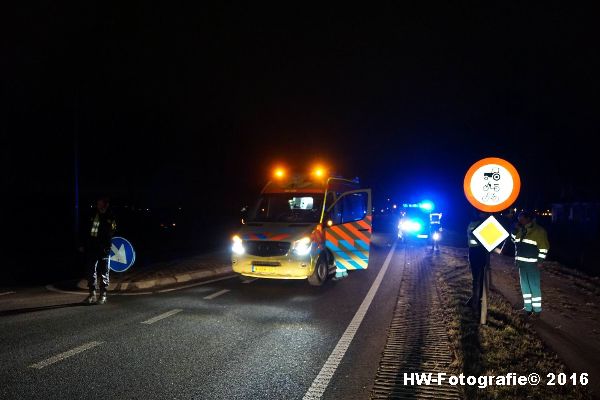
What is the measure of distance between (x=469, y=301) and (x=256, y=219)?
521cm

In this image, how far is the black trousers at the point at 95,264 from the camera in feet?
28.8

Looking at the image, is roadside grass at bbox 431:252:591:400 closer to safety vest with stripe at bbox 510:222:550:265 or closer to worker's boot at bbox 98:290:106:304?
safety vest with stripe at bbox 510:222:550:265

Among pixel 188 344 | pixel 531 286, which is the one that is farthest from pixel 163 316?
pixel 531 286

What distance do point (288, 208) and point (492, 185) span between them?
6.10m

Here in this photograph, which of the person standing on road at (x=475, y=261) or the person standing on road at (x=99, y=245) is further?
the person standing on road at (x=99, y=245)

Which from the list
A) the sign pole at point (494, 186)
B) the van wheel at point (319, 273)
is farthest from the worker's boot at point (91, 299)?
the sign pole at point (494, 186)

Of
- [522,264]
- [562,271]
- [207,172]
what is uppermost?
[207,172]

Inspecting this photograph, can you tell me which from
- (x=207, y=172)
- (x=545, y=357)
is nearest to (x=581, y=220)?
(x=207, y=172)

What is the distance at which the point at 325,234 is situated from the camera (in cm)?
1083

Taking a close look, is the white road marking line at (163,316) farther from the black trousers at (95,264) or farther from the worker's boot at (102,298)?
the black trousers at (95,264)

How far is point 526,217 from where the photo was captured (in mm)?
8148

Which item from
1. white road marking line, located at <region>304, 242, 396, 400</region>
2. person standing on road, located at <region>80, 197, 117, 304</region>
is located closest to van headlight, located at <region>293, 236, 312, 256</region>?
white road marking line, located at <region>304, 242, 396, 400</region>

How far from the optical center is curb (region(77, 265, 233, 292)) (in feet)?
34.8

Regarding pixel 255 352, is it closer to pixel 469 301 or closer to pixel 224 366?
pixel 224 366
